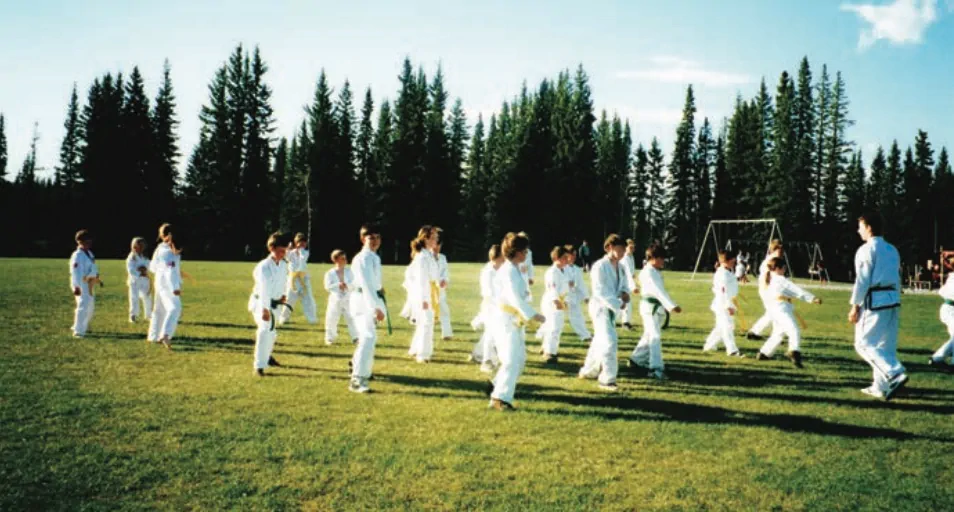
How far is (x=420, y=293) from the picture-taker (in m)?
11.5

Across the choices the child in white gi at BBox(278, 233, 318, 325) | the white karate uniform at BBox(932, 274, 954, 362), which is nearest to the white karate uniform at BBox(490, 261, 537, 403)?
the child in white gi at BBox(278, 233, 318, 325)

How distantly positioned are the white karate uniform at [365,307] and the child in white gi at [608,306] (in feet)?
11.2

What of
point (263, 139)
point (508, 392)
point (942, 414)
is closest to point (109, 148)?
point (263, 139)

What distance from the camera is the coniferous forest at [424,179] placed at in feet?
200

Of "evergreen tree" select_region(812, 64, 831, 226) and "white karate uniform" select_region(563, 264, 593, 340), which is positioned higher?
"evergreen tree" select_region(812, 64, 831, 226)

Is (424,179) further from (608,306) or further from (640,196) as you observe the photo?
(608,306)

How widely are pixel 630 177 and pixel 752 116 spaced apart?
21.1 m

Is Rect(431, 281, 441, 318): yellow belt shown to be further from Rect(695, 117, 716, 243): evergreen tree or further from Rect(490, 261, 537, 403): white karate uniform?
Rect(695, 117, 716, 243): evergreen tree

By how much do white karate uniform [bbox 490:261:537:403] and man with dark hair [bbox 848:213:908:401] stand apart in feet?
16.6

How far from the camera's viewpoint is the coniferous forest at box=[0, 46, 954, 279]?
2399 inches

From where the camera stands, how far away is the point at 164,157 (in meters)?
63.7

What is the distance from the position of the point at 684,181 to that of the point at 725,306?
71924 mm

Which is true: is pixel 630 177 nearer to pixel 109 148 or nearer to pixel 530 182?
pixel 530 182

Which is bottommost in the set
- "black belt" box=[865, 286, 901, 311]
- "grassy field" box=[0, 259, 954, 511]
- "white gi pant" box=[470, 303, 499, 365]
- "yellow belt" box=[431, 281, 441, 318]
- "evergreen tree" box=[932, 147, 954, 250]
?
"grassy field" box=[0, 259, 954, 511]
